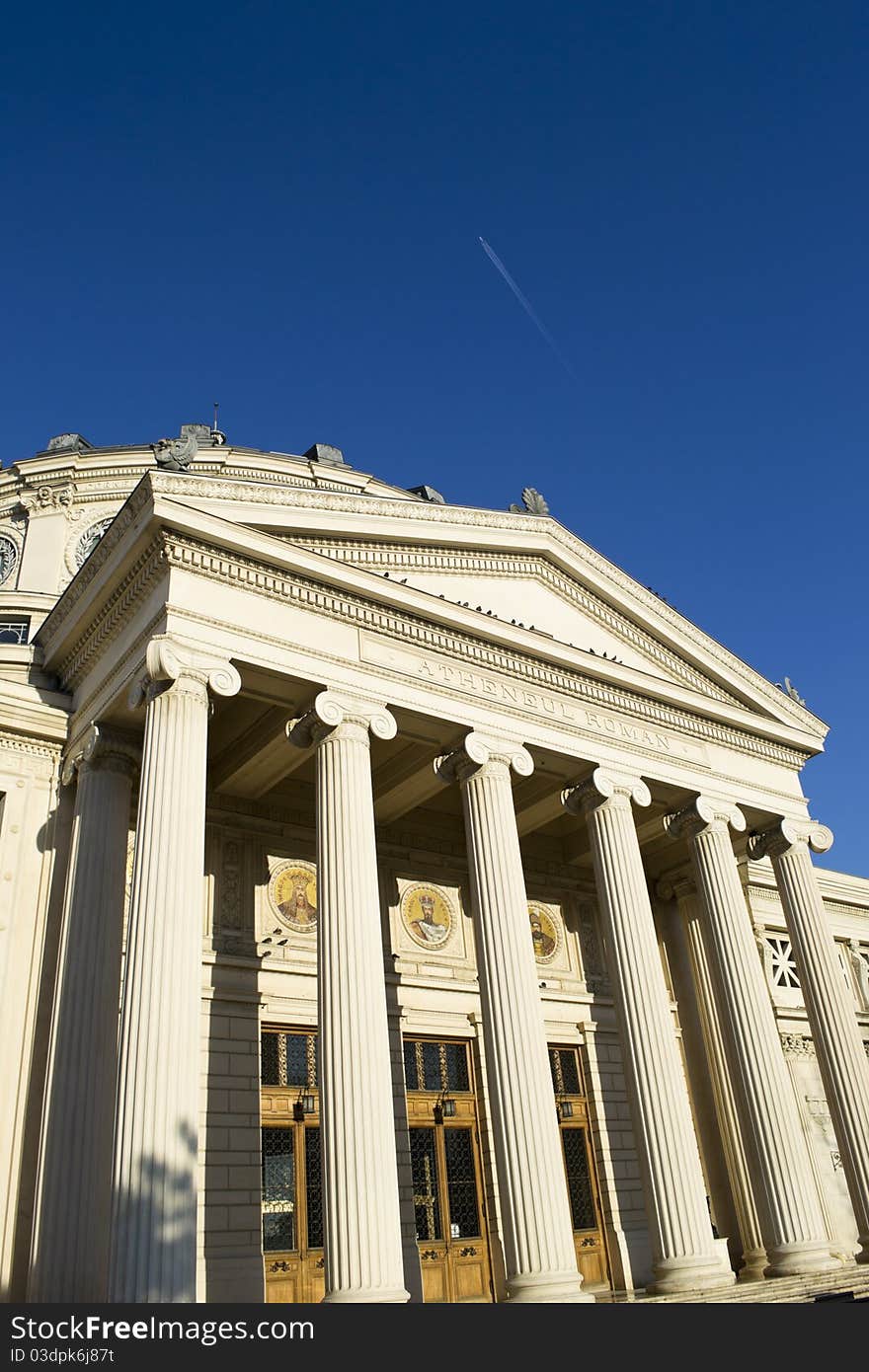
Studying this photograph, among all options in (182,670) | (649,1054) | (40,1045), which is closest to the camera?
(182,670)

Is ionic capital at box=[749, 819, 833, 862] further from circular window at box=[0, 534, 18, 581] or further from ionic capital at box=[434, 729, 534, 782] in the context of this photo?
circular window at box=[0, 534, 18, 581]

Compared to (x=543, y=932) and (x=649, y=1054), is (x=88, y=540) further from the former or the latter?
(x=649, y=1054)

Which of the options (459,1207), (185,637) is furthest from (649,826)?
(185,637)

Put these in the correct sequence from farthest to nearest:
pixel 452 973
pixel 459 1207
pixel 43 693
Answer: pixel 452 973
pixel 459 1207
pixel 43 693

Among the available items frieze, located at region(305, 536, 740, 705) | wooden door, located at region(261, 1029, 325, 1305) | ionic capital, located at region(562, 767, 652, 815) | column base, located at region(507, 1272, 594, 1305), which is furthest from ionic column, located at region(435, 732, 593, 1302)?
frieze, located at region(305, 536, 740, 705)

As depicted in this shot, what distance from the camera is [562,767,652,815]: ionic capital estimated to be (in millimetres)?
16891

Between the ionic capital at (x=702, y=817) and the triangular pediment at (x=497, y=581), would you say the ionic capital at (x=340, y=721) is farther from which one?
the ionic capital at (x=702, y=817)

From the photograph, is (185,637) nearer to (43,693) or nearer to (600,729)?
(43,693)

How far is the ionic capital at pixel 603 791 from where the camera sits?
1689cm

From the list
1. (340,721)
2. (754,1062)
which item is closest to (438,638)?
(340,721)

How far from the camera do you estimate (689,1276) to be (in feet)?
44.7

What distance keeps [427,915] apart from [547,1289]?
733cm

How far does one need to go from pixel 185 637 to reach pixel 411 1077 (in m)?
8.73

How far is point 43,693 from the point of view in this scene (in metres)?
15.6
